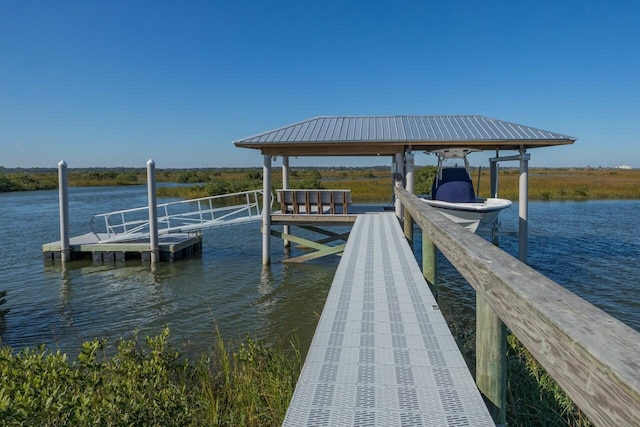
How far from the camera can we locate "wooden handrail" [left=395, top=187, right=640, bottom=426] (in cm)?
109

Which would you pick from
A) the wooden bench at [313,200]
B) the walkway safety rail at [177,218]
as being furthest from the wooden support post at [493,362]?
the wooden bench at [313,200]

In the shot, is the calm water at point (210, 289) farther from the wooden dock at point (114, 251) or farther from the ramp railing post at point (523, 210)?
the ramp railing post at point (523, 210)

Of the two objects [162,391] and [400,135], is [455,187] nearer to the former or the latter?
[400,135]

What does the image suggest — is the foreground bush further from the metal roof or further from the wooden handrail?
the metal roof

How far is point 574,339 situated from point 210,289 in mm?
10731

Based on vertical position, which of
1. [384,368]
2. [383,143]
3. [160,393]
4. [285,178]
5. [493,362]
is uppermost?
[383,143]

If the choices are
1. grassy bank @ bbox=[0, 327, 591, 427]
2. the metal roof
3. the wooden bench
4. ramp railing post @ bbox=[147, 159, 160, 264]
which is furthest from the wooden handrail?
ramp railing post @ bbox=[147, 159, 160, 264]

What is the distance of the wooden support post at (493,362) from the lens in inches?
93.5

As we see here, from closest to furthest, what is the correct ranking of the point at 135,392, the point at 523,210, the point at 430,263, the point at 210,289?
1. the point at 135,392
2. the point at 430,263
3. the point at 210,289
4. the point at 523,210

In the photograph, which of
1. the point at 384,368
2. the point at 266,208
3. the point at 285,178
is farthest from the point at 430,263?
the point at 285,178

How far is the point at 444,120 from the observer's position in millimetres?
13914

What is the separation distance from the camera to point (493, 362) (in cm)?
240

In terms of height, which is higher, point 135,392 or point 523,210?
point 523,210

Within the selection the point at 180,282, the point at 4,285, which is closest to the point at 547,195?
the point at 180,282
